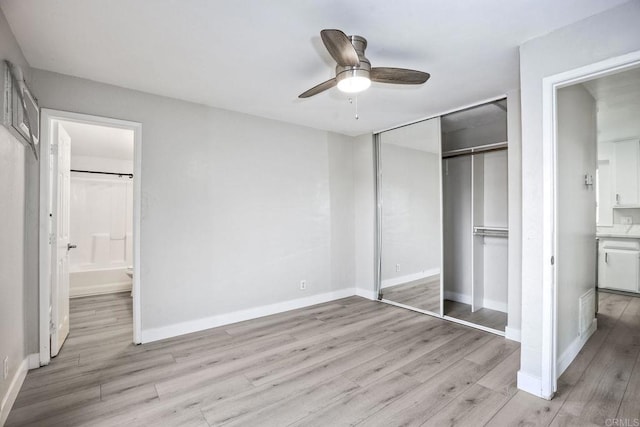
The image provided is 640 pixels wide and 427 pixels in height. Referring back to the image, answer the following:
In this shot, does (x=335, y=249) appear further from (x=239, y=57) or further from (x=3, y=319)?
(x=3, y=319)

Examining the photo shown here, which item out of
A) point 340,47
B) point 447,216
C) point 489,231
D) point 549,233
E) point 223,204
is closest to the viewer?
point 340,47

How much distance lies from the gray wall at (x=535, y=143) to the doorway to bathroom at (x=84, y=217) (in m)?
3.33

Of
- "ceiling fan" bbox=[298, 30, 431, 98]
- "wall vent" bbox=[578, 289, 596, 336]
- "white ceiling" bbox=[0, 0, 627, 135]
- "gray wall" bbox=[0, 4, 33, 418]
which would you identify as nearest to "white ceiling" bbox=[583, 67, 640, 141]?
"white ceiling" bbox=[0, 0, 627, 135]

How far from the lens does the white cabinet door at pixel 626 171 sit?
4750mm

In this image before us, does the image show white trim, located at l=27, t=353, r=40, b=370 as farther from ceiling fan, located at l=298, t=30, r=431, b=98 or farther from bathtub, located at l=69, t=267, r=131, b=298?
ceiling fan, located at l=298, t=30, r=431, b=98

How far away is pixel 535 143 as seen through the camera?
2.09m

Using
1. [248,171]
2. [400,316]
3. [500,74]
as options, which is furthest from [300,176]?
[500,74]

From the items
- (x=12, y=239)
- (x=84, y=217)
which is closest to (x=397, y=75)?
(x=12, y=239)

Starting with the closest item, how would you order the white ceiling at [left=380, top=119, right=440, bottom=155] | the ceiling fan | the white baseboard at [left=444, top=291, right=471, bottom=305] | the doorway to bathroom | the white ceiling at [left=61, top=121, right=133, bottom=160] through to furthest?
the ceiling fan
the doorway to bathroom
the white ceiling at [left=380, top=119, right=440, bottom=155]
the white ceiling at [left=61, top=121, right=133, bottom=160]
the white baseboard at [left=444, top=291, right=471, bottom=305]

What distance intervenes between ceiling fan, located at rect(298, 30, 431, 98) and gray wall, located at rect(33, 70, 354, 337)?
179 cm

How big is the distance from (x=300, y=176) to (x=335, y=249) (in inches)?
48.3
